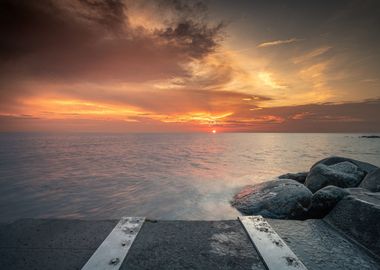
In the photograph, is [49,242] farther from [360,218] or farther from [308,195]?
[308,195]

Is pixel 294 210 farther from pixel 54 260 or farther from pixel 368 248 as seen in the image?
pixel 54 260

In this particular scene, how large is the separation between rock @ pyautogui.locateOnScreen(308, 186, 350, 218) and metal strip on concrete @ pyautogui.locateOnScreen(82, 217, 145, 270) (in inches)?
117

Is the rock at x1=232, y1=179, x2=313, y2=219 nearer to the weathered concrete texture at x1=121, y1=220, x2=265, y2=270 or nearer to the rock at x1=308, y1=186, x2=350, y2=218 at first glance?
the rock at x1=308, y1=186, x2=350, y2=218

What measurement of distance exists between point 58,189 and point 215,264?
1077cm

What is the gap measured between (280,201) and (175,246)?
11.2 ft

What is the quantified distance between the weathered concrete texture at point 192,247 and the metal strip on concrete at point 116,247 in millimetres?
75

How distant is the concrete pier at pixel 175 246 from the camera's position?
89.6 inches

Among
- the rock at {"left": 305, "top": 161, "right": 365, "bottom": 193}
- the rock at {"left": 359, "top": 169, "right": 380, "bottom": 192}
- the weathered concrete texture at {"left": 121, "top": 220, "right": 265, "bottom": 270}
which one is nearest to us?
the weathered concrete texture at {"left": 121, "top": 220, "right": 265, "bottom": 270}

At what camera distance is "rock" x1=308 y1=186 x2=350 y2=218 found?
Answer: 3.68 metres

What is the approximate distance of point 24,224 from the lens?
3.18m

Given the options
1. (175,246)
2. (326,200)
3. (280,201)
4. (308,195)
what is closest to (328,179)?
(308,195)

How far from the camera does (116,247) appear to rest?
2443mm

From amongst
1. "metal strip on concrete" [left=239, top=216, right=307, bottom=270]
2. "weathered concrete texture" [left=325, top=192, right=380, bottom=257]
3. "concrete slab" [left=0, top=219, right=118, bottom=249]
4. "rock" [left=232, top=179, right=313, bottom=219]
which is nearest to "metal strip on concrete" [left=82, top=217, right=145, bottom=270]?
"concrete slab" [left=0, top=219, right=118, bottom=249]

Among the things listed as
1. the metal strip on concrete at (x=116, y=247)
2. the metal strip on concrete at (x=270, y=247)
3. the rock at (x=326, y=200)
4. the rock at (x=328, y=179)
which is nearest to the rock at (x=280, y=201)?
the rock at (x=326, y=200)
